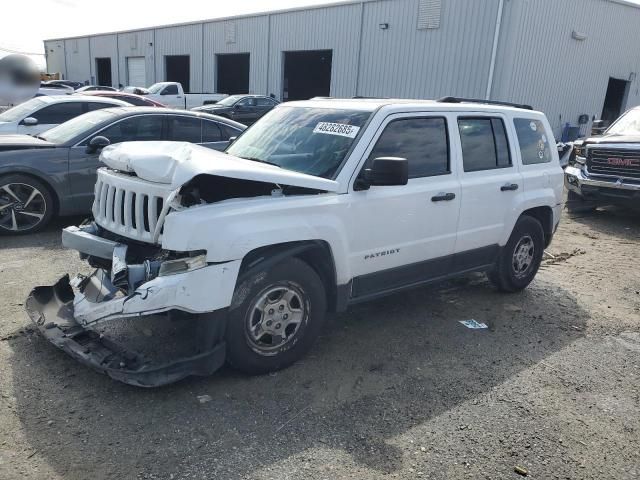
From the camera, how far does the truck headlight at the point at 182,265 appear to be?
3234 millimetres

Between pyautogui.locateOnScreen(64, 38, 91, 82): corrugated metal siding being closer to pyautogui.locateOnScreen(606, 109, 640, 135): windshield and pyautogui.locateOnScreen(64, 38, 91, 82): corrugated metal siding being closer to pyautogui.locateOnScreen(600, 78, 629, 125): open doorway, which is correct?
pyautogui.locateOnScreen(600, 78, 629, 125): open doorway

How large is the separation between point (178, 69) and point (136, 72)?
442 cm

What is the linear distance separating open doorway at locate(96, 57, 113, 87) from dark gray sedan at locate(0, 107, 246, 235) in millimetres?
38842

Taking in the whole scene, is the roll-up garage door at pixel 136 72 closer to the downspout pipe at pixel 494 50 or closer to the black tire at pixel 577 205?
the downspout pipe at pixel 494 50

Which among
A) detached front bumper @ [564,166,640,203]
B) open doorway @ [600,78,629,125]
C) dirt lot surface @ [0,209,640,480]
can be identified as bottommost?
dirt lot surface @ [0,209,640,480]

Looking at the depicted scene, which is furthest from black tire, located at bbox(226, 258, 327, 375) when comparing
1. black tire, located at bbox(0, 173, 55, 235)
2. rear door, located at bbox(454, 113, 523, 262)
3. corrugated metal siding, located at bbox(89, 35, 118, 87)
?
corrugated metal siding, located at bbox(89, 35, 118, 87)

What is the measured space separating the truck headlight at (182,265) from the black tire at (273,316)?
31 cm

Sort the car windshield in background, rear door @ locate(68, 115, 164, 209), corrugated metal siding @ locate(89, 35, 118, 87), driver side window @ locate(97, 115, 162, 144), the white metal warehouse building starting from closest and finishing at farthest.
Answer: the car windshield in background
rear door @ locate(68, 115, 164, 209)
driver side window @ locate(97, 115, 162, 144)
the white metal warehouse building
corrugated metal siding @ locate(89, 35, 118, 87)

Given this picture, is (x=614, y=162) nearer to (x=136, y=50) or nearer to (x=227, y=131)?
(x=227, y=131)

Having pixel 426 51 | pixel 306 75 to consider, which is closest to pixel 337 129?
pixel 426 51

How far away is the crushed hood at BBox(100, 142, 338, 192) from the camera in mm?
3270

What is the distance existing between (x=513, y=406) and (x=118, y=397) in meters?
2.58

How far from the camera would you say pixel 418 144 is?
4480mm

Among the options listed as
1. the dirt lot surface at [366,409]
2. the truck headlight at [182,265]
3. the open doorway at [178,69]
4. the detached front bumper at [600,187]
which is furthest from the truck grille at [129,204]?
the open doorway at [178,69]
